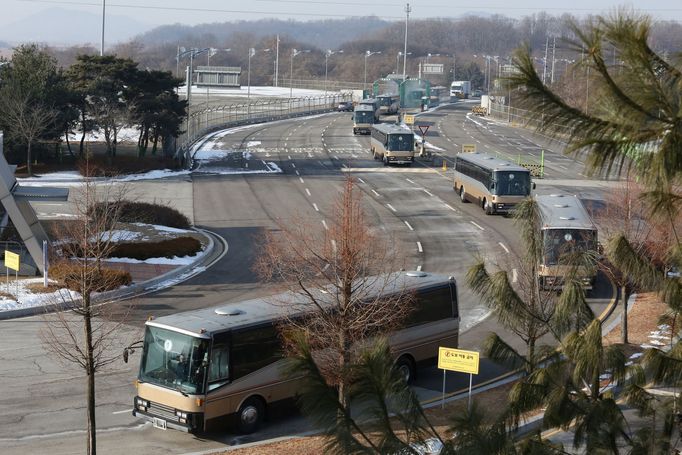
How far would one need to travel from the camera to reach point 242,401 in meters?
18.6

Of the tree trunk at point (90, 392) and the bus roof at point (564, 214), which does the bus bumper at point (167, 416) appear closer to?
the tree trunk at point (90, 392)

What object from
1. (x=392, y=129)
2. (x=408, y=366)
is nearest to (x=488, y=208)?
(x=392, y=129)

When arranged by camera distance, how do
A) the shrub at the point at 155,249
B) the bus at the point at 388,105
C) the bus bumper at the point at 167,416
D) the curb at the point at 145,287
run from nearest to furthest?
the bus bumper at the point at 167,416 → the curb at the point at 145,287 → the shrub at the point at 155,249 → the bus at the point at 388,105

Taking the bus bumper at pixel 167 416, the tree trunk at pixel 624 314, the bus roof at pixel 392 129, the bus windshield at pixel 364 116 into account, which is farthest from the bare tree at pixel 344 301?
the bus windshield at pixel 364 116

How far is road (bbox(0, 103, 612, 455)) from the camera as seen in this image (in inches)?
733

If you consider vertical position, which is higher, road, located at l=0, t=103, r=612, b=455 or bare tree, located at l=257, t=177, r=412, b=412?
bare tree, located at l=257, t=177, r=412, b=412

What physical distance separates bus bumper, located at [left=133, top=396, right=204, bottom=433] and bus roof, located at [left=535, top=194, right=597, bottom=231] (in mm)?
14777

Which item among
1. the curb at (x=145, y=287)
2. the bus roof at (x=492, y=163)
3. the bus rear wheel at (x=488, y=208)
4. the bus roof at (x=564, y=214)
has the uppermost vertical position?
the bus roof at (x=492, y=163)

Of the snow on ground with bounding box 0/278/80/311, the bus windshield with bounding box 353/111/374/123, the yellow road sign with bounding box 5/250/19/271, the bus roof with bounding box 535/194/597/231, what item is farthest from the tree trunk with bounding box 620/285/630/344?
the bus windshield with bounding box 353/111/374/123

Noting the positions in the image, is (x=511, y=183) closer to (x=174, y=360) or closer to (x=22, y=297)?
(x=22, y=297)

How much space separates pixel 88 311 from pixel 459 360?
678 centimetres

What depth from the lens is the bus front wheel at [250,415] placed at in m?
18.6

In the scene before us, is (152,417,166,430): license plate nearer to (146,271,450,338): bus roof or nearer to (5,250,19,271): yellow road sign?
(146,271,450,338): bus roof

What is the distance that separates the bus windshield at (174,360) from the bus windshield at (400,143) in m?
42.2
